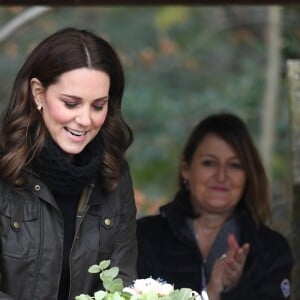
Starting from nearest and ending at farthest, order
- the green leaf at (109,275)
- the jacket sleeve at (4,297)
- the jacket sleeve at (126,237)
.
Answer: the green leaf at (109,275), the jacket sleeve at (4,297), the jacket sleeve at (126,237)

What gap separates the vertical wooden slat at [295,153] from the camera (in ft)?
17.8

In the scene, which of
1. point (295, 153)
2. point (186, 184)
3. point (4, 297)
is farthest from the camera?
point (295, 153)

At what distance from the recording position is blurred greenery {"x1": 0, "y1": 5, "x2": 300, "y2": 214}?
1151 cm

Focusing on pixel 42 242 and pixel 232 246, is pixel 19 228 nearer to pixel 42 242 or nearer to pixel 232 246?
pixel 42 242

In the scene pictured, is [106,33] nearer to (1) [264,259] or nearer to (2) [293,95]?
(2) [293,95]

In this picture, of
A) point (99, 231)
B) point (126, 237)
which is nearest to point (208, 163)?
point (126, 237)

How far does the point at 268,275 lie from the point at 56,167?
1678 millimetres

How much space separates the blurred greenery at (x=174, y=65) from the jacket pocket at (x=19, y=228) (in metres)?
7.09

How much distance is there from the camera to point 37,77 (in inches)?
139

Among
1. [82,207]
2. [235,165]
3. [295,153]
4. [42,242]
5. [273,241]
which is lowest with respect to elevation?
[42,242]

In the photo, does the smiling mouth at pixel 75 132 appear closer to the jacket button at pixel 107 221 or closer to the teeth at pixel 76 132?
the teeth at pixel 76 132

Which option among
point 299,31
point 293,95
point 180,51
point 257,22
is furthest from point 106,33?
point 293,95

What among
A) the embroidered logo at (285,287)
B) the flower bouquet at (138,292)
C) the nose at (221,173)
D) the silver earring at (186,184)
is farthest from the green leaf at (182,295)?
the silver earring at (186,184)

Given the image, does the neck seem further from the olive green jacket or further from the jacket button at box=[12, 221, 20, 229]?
the jacket button at box=[12, 221, 20, 229]
